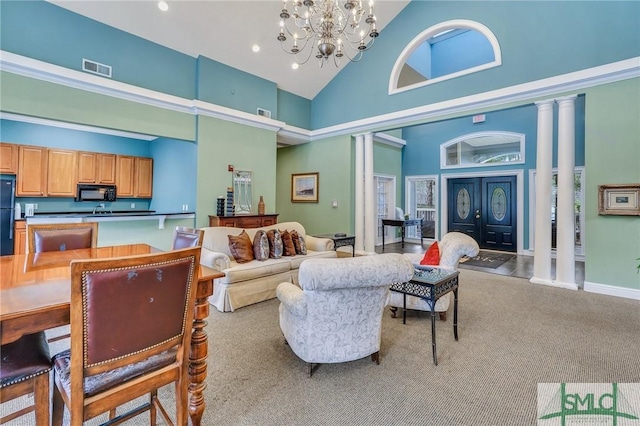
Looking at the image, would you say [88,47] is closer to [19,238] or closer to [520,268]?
[19,238]

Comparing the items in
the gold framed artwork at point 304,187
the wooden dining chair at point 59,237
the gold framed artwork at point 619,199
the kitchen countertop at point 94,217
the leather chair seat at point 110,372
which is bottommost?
the leather chair seat at point 110,372

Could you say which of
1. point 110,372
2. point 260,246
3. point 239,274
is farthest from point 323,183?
point 110,372

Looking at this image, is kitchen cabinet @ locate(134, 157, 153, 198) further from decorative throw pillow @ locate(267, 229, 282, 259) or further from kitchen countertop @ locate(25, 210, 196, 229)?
decorative throw pillow @ locate(267, 229, 282, 259)

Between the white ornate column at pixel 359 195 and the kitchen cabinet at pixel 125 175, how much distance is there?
5163 mm

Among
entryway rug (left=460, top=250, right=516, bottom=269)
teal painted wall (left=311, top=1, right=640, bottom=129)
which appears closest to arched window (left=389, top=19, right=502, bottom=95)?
teal painted wall (left=311, top=1, right=640, bottom=129)

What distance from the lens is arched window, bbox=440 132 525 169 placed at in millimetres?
7177

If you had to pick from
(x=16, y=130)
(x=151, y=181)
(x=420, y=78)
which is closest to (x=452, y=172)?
(x=420, y=78)

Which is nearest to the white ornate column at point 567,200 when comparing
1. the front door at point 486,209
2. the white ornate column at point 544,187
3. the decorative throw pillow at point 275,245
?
the white ornate column at point 544,187

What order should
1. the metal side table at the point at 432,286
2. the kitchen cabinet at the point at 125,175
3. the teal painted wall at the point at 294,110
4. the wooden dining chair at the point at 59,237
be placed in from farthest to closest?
the teal painted wall at the point at 294,110, the kitchen cabinet at the point at 125,175, the wooden dining chair at the point at 59,237, the metal side table at the point at 432,286

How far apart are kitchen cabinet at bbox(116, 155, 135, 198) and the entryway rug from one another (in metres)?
7.29

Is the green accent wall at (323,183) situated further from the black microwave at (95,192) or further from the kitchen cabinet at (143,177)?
the black microwave at (95,192)

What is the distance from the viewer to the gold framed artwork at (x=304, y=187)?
7.38 meters

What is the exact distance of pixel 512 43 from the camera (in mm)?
4703

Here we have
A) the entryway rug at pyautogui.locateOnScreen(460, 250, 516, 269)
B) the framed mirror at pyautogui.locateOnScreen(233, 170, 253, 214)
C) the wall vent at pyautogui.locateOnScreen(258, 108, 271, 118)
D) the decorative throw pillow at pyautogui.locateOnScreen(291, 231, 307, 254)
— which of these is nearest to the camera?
the decorative throw pillow at pyautogui.locateOnScreen(291, 231, 307, 254)
